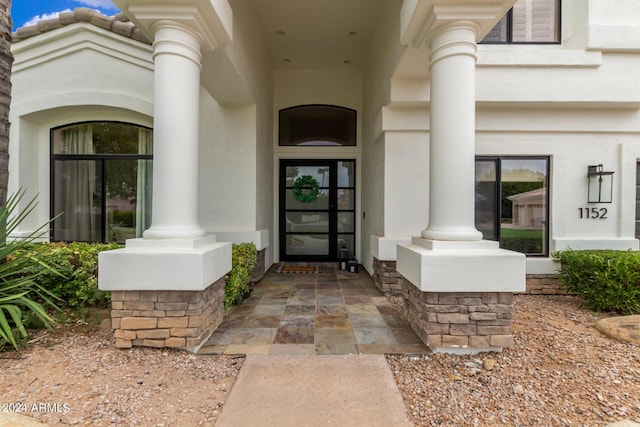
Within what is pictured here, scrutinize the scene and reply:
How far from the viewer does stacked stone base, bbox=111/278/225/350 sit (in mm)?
2502

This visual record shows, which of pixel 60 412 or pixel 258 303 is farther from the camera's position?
pixel 258 303

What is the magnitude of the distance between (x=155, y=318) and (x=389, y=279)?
2798mm

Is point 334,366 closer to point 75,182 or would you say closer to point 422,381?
point 422,381

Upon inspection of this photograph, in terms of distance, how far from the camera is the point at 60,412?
1.78 meters

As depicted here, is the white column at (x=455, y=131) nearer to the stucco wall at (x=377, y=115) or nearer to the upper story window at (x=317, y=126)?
the stucco wall at (x=377, y=115)

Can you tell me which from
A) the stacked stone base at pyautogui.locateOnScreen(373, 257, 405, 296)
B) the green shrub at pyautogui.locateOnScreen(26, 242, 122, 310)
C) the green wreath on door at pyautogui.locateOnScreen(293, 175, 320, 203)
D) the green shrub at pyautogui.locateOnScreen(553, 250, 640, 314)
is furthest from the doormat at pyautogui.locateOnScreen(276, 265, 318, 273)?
the green shrub at pyautogui.locateOnScreen(553, 250, 640, 314)

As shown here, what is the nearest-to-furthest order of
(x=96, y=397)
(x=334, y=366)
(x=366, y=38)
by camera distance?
(x=96, y=397)
(x=334, y=366)
(x=366, y=38)

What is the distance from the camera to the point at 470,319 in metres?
2.54

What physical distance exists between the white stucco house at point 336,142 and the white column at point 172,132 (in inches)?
0.6

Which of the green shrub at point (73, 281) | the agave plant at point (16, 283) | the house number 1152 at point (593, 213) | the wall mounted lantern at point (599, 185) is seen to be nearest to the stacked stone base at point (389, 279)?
the house number 1152 at point (593, 213)

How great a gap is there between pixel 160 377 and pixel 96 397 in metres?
0.37

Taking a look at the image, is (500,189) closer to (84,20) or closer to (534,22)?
(534,22)

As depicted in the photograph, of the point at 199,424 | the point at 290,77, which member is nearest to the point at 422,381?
the point at 199,424

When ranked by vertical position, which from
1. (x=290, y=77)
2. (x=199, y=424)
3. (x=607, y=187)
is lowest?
(x=199, y=424)
